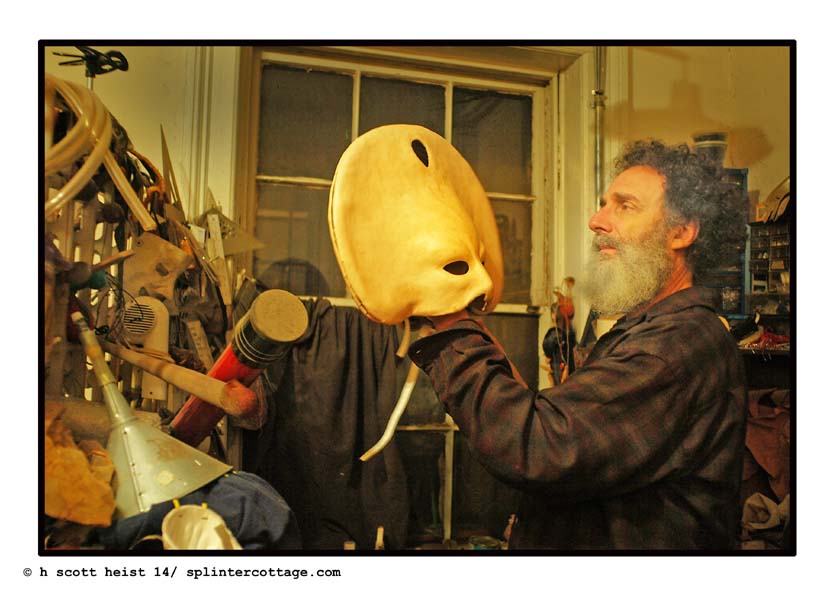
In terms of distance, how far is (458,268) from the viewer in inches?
50.5

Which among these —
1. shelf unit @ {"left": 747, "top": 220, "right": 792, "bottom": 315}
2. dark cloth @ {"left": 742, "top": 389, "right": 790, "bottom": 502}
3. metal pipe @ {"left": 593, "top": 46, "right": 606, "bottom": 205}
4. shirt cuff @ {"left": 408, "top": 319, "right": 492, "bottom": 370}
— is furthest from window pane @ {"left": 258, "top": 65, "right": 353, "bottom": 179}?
dark cloth @ {"left": 742, "top": 389, "right": 790, "bottom": 502}

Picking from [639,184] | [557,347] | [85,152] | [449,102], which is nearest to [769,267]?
[639,184]

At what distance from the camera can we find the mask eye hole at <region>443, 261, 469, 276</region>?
4.17ft

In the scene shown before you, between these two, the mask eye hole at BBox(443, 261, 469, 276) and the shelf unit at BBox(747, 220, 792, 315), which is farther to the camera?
the shelf unit at BBox(747, 220, 792, 315)

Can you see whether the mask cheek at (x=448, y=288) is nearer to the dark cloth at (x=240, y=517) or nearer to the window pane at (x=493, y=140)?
the window pane at (x=493, y=140)

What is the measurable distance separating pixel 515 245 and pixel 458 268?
0.53 ft

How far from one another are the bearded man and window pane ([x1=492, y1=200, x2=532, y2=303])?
113 millimetres

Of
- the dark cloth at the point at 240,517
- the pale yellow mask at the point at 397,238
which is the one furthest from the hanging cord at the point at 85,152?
the dark cloth at the point at 240,517

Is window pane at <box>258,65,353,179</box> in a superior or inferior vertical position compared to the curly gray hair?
superior

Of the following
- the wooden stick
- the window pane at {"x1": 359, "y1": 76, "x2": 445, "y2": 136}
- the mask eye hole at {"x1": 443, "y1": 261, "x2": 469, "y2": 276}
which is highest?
the window pane at {"x1": 359, "y1": 76, "x2": 445, "y2": 136}

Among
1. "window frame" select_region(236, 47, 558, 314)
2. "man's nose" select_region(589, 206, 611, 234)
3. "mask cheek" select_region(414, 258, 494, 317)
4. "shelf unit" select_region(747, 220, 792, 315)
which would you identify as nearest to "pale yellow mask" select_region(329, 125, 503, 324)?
"mask cheek" select_region(414, 258, 494, 317)

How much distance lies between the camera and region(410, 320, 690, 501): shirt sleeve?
1229mm

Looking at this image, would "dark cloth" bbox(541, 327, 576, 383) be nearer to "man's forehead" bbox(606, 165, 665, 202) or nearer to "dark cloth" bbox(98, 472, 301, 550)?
"man's forehead" bbox(606, 165, 665, 202)
